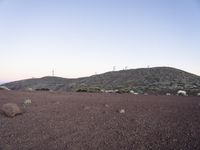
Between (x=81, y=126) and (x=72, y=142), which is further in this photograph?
(x=81, y=126)

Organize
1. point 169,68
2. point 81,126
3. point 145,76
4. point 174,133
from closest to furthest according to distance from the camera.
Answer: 1. point 174,133
2. point 81,126
3. point 145,76
4. point 169,68

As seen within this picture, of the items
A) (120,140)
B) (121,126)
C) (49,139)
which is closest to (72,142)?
(49,139)

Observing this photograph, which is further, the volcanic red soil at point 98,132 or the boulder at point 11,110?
the boulder at point 11,110

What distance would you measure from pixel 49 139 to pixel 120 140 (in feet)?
6.77

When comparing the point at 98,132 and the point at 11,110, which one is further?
the point at 11,110

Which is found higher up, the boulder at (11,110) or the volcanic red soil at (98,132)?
the boulder at (11,110)

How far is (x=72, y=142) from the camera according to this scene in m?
5.89

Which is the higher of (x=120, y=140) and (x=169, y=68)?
(x=169, y=68)

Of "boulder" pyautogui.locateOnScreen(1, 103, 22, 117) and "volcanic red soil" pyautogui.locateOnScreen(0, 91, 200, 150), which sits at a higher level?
"boulder" pyautogui.locateOnScreen(1, 103, 22, 117)

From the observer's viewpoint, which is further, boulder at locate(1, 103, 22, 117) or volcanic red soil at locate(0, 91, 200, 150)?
boulder at locate(1, 103, 22, 117)

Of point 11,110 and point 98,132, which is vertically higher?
point 11,110

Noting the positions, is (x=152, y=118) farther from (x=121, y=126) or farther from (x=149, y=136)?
(x=149, y=136)

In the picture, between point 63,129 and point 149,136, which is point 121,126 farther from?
point 63,129

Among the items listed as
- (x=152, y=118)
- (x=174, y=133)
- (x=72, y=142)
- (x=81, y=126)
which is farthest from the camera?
(x=152, y=118)
